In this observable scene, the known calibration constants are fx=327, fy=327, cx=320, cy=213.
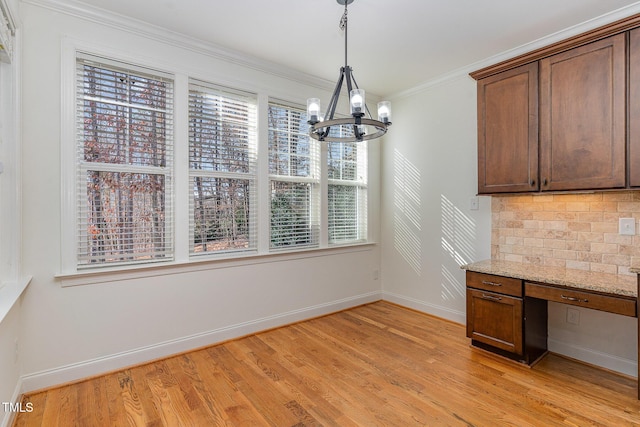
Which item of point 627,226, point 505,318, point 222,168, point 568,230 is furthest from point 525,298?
point 222,168

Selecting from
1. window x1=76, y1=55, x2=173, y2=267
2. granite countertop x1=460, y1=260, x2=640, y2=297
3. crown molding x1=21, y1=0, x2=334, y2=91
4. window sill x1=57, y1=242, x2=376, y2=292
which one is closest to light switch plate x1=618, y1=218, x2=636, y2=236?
granite countertop x1=460, y1=260, x2=640, y2=297

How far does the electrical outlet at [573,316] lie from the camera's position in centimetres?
279

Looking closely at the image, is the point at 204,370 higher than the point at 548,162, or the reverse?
the point at 548,162

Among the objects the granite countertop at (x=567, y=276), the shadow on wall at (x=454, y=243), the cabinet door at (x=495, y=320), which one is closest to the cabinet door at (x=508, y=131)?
the shadow on wall at (x=454, y=243)

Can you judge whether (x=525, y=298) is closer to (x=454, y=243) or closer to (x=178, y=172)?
(x=454, y=243)

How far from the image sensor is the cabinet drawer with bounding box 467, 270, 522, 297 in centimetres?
264

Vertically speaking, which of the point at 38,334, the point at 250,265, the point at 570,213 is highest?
the point at 570,213

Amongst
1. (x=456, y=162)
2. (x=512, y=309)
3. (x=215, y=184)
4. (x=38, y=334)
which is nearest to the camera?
(x=38, y=334)

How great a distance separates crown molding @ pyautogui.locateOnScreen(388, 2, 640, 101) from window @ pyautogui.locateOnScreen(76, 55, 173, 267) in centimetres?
284

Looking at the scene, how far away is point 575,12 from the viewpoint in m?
2.49

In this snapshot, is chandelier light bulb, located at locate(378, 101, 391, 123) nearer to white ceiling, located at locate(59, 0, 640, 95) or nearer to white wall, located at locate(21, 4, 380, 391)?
white ceiling, located at locate(59, 0, 640, 95)

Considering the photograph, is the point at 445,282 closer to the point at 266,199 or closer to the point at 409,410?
the point at 409,410

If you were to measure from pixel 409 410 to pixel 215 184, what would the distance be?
2.43 metres

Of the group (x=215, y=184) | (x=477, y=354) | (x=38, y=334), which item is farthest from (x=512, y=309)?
(x=38, y=334)
